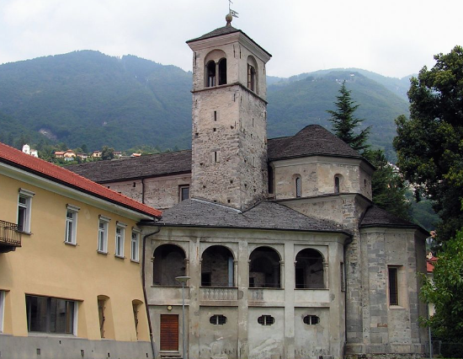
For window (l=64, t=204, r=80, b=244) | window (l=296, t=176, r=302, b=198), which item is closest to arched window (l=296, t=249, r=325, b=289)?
window (l=296, t=176, r=302, b=198)

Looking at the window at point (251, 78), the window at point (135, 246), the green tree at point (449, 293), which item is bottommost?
the green tree at point (449, 293)

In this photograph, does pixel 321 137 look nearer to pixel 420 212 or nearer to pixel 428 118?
pixel 428 118

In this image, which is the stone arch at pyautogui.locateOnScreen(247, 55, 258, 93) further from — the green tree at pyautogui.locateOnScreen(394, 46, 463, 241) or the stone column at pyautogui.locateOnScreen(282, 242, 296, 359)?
the stone column at pyautogui.locateOnScreen(282, 242, 296, 359)

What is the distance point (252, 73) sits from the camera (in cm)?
5038

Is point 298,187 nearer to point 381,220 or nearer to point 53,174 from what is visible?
point 381,220

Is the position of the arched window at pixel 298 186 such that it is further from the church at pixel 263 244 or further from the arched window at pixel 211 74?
the arched window at pixel 211 74

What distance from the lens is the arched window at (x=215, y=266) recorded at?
43344 mm

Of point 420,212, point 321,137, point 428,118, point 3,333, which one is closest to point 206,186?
point 321,137

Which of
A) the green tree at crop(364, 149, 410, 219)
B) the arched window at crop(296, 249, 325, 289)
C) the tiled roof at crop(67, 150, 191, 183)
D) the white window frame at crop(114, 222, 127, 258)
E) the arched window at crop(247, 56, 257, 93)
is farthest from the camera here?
the green tree at crop(364, 149, 410, 219)

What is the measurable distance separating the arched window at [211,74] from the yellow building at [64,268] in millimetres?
14421

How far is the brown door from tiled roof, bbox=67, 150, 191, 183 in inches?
526

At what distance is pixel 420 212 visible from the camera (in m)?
121

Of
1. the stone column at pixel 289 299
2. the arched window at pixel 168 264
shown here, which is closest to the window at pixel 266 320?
the stone column at pixel 289 299

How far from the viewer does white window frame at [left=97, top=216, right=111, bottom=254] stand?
3347 cm
